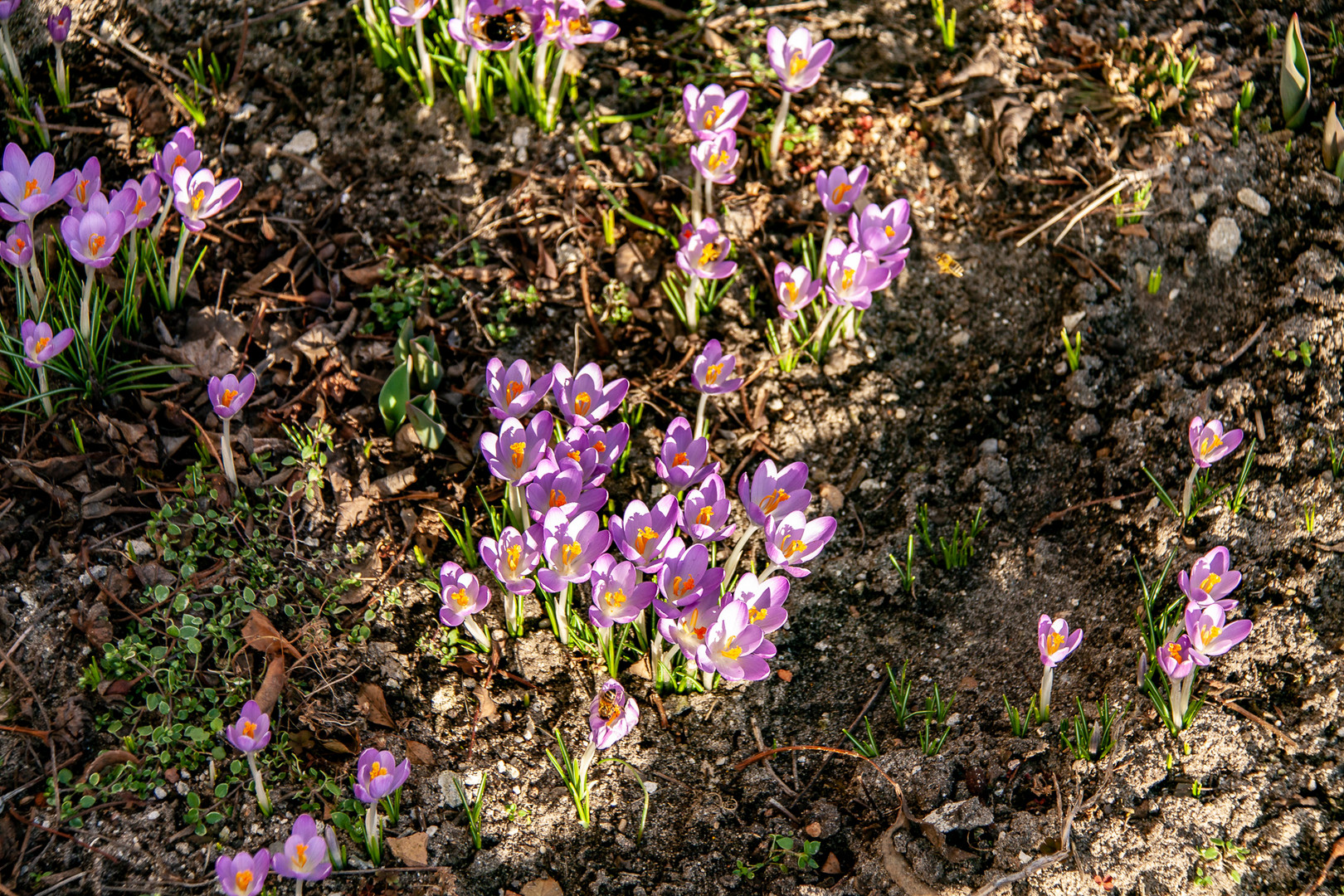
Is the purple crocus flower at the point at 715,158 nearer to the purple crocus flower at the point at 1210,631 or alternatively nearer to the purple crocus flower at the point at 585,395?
the purple crocus flower at the point at 585,395

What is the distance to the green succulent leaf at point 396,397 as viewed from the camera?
8.36 feet

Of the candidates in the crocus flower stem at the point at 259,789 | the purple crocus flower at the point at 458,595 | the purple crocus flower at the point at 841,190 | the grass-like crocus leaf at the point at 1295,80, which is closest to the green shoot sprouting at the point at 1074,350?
the purple crocus flower at the point at 841,190

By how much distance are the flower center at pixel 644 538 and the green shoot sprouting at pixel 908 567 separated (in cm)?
70

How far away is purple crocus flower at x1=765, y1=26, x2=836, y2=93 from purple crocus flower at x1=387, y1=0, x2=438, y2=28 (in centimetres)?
97

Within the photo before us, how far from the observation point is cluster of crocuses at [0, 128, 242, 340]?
2.28 metres

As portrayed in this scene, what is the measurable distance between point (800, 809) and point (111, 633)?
63.8 inches

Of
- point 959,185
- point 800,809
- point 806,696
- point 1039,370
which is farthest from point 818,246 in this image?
point 800,809

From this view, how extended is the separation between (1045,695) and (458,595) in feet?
4.39

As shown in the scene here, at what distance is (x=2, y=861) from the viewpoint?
6.68ft

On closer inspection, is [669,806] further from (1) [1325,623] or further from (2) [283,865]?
(1) [1325,623]

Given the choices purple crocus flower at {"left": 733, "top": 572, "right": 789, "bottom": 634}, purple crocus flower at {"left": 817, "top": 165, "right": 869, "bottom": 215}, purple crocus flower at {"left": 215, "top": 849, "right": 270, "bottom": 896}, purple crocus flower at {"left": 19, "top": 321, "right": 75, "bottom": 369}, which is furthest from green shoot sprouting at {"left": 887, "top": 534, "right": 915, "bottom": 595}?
purple crocus flower at {"left": 19, "top": 321, "right": 75, "bottom": 369}

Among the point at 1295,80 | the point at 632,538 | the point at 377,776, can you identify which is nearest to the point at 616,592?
the point at 632,538

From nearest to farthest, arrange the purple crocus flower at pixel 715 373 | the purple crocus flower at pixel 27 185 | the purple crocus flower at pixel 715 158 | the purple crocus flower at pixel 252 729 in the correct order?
the purple crocus flower at pixel 252 729
the purple crocus flower at pixel 27 185
the purple crocus flower at pixel 715 373
the purple crocus flower at pixel 715 158

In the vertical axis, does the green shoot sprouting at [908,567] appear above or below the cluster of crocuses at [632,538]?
below
